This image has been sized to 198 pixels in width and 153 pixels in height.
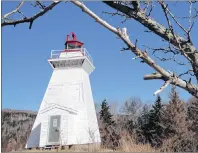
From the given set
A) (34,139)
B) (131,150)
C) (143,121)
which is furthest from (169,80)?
(143,121)

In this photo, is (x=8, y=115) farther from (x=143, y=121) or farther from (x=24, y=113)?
(x=143, y=121)

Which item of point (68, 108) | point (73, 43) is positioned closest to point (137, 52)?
point (68, 108)

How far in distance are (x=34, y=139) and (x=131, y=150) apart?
48.4ft

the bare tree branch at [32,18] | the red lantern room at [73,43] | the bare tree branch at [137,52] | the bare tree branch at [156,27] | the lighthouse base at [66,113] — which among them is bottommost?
the bare tree branch at [137,52]

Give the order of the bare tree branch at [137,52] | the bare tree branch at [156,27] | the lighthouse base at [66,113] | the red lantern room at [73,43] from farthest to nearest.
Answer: the red lantern room at [73,43], the lighthouse base at [66,113], the bare tree branch at [156,27], the bare tree branch at [137,52]

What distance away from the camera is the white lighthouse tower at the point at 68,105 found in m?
21.4

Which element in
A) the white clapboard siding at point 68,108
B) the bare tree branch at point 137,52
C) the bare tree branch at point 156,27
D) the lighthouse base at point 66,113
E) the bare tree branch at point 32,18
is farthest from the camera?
the white clapboard siding at point 68,108

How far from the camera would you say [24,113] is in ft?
154

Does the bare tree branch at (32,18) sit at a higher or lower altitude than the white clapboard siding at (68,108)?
lower

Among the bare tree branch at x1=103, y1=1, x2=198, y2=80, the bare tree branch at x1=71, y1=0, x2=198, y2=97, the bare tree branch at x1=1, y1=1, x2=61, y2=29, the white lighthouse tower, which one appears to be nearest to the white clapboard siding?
the white lighthouse tower

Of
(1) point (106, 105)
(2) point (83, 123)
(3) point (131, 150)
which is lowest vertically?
(3) point (131, 150)

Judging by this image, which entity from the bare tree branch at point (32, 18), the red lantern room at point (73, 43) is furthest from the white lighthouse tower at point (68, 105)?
the bare tree branch at point (32, 18)

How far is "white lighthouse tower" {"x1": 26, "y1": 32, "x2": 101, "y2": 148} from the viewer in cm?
2142

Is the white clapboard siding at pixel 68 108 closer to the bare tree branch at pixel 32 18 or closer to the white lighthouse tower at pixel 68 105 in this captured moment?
the white lighthouse tower at pixel 68 105
